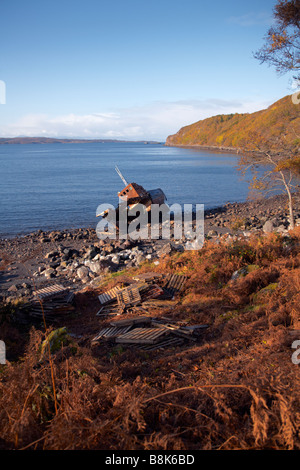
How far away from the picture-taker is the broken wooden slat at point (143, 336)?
7452 mm

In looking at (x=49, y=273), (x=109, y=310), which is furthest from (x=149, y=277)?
(x=49, y=273)

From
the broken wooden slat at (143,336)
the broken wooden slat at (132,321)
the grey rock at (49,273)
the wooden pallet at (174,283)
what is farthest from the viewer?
the grey rock at (49,273)


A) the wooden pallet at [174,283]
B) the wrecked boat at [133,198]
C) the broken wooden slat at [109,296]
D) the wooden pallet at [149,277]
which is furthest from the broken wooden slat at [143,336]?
the wrecked boat at [133,198]

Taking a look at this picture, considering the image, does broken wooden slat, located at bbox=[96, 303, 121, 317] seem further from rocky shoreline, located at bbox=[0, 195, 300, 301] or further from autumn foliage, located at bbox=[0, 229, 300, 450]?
rocky shoreline, located at bbox=[0, 195, 300, 301]

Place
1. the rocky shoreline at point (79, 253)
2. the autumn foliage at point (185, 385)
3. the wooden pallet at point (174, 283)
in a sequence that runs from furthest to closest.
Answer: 1. the rocky shoreline at point (79, 253)
2. the wooden pallet at point (174, 283)
3. the autumn foliage at point (185, 385)

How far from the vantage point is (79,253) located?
2050 cm

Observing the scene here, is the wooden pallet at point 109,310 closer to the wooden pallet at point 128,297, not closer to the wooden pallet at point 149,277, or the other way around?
the wooden pallet at point 128,297

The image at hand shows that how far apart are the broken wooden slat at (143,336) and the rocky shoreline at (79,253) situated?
5063 millimetres

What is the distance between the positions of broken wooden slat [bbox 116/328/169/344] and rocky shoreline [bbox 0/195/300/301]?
506 centimetres

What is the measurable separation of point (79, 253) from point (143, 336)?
44.7ft

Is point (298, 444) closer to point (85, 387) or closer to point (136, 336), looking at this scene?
point (85, 387)

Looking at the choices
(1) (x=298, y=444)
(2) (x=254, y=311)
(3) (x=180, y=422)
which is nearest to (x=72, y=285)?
(2) (x=254, y=311)

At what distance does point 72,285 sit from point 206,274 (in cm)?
725

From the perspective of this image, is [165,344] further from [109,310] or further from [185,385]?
[109,310]
